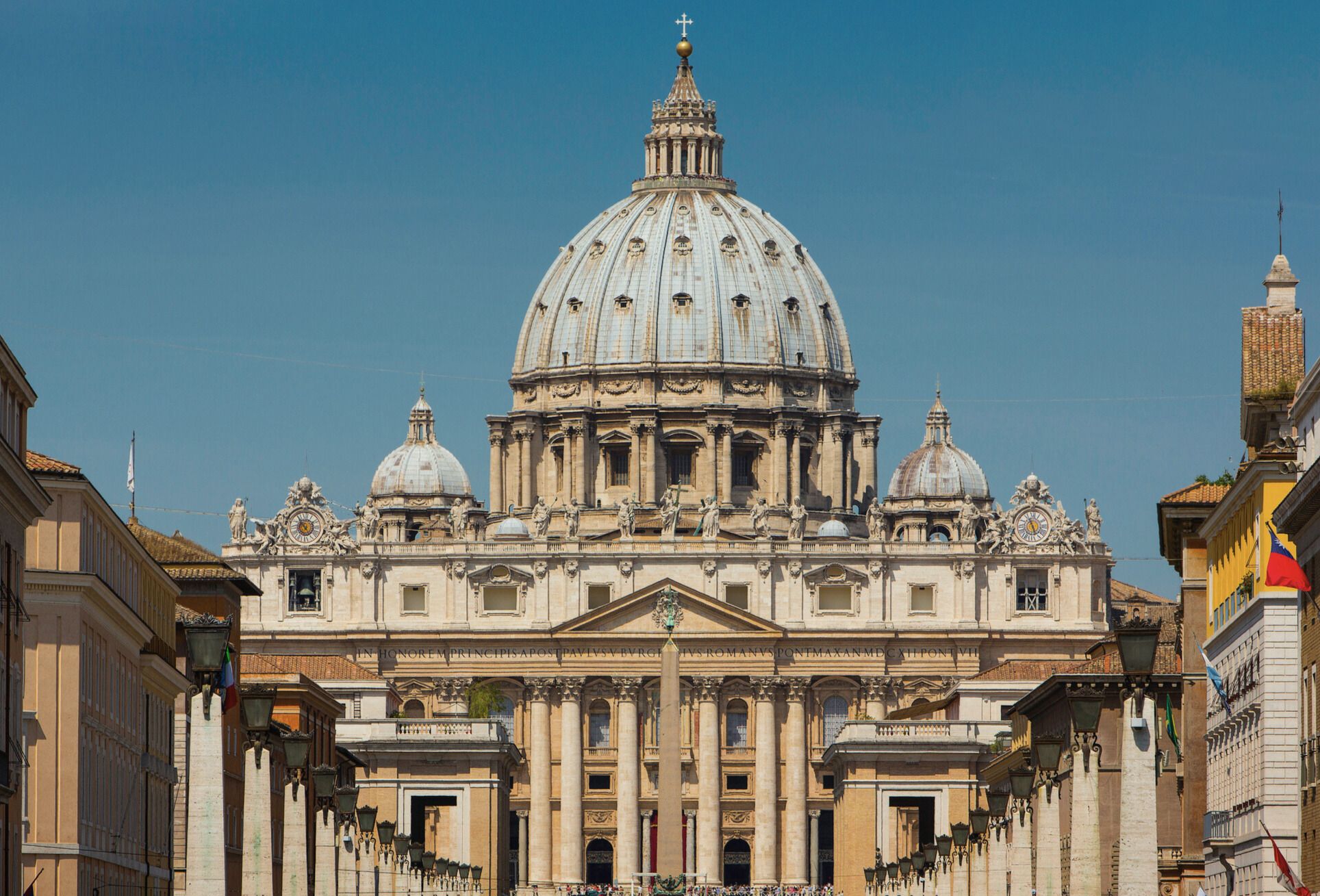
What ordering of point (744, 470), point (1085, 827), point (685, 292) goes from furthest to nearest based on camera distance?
point (685, 292)
point (744, 470)
point (1085, 827)

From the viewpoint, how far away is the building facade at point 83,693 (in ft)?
190

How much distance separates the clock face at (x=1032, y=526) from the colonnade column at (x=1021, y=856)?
345 ft

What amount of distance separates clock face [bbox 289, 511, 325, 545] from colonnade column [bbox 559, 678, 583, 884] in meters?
16.0

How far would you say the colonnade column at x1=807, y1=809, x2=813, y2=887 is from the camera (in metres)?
157

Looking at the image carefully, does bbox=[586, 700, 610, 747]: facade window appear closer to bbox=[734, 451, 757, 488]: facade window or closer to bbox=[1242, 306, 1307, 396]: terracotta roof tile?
bbox=[734, 451, 757, 488]: facade window

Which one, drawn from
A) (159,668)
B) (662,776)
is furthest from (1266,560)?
(662,776)

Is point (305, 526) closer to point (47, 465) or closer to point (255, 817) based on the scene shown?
point (47, 465)

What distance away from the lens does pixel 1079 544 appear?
16112cm

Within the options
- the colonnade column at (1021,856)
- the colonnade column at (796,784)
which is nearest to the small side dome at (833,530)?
the colonnade column at (796,784)

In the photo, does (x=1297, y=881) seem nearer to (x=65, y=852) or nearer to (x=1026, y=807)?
(x=1026, y=807)

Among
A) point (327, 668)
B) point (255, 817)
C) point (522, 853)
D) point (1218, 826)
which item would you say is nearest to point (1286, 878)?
point (1218, 826)

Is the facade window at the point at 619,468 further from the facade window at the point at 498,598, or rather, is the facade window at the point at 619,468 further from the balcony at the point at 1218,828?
the balcony at the point at 1218,828

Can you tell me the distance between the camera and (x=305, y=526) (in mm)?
164375

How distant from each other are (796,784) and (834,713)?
5.08 metres
